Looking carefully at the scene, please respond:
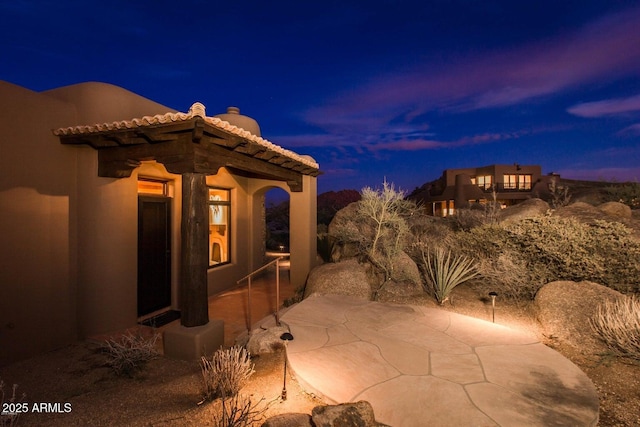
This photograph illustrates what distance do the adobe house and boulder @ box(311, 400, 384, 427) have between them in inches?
109

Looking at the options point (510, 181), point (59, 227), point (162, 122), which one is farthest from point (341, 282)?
point (510, 181)

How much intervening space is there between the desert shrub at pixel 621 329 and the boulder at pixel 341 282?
349 cm

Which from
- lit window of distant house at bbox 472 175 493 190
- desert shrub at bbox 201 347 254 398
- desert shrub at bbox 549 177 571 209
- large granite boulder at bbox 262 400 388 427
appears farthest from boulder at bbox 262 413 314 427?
lit window of distant house at bbox 472 175 493 190

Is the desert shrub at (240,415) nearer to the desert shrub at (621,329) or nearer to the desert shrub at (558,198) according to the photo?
the desert shrub at (621,329)

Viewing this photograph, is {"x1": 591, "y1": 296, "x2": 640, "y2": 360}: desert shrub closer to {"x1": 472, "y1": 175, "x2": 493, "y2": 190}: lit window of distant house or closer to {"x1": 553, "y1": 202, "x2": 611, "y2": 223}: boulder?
{"x1": 553, "y1": 202, "x2": 611, "y2": 223}: boulder

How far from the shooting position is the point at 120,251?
509 centimetres

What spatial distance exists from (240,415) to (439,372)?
200 cm

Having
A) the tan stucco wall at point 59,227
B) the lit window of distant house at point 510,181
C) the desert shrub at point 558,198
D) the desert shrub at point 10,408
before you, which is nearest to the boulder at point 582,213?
the desert shrub at point 558,198

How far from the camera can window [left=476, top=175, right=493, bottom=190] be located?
27.2 meters

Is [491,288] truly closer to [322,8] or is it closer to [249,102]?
[322,8]

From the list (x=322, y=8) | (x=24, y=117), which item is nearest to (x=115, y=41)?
(x=322, y=8)

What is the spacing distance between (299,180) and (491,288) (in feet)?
16.9

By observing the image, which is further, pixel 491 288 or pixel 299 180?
pixel 299 180

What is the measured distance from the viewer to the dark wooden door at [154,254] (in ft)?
18.7
